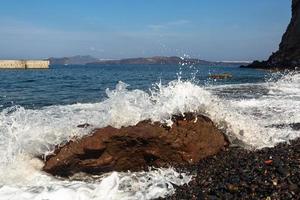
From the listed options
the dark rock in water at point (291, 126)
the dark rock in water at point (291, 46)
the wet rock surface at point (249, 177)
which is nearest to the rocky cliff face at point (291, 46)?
the dark rock in water at point (291, 46)

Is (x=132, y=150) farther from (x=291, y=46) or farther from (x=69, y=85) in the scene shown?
(x=291, y=46)

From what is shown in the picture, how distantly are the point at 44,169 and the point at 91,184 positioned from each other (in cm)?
120

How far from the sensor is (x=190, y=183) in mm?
6637

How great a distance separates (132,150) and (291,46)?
235 feet

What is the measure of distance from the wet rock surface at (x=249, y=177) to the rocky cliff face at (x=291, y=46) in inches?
2454

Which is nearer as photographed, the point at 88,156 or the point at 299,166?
the point at 299,166

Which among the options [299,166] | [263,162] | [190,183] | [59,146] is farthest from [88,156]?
[299,166]

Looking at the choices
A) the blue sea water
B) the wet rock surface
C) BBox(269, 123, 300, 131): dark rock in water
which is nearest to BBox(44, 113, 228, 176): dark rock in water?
the wet rock surface

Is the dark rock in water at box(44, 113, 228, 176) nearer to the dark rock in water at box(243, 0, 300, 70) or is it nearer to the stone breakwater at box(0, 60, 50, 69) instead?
the dark rock in water at box(243, 0, 300, 70)

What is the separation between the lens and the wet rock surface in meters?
5.51

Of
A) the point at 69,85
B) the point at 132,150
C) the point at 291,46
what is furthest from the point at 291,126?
the point at 291,46

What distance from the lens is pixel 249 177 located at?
19.8 ft

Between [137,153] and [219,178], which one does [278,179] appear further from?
[137,153]

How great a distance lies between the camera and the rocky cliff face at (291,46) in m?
70.4
